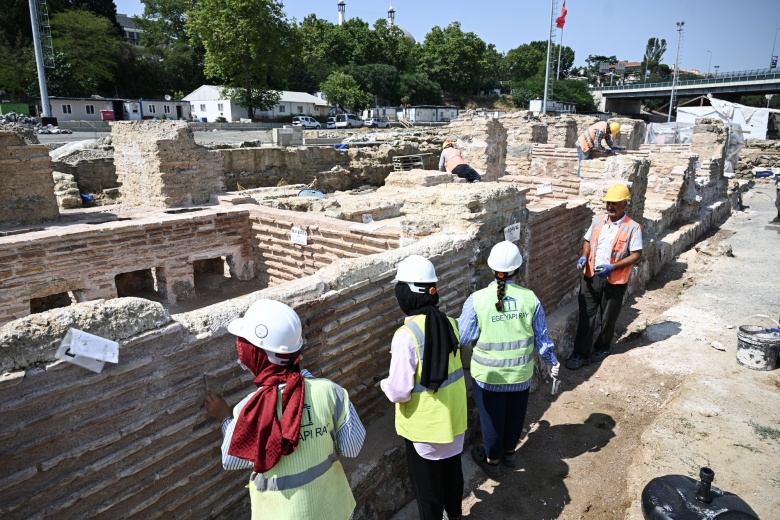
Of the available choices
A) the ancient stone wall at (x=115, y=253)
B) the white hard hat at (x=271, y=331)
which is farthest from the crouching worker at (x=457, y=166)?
the white hard hat at (x=271, y=331)

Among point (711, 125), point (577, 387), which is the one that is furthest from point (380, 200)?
point (711, 125)

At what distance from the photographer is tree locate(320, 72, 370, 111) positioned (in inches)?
1882

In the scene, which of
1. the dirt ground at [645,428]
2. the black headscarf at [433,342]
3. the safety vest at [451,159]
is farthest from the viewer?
the safety vest at [451,159]

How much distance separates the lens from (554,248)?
6152 mm

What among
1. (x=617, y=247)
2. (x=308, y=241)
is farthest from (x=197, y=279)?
(x=617, y=247)

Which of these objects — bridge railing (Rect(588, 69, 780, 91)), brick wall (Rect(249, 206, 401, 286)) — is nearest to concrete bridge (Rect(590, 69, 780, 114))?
bridge railing (Rect(588, 69, 780, 91))

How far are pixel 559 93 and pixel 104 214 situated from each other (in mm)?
64646

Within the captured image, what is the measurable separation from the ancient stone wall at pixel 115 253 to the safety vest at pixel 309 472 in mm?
4558

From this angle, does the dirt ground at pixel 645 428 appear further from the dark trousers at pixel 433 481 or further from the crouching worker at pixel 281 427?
the crouching worker at pixel 281 427

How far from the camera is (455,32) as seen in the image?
69375mm

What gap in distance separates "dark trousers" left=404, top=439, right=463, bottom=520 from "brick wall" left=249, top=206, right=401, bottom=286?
7.89 feet

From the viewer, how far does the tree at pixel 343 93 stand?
4781 centimetres

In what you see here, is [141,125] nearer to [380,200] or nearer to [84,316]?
[380,200]

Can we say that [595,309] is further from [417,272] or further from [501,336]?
[417,272]
